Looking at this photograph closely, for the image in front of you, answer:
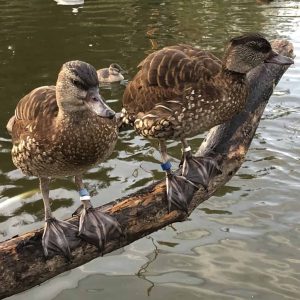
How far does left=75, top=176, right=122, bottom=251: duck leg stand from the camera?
3.79 meters

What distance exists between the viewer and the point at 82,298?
5.02m

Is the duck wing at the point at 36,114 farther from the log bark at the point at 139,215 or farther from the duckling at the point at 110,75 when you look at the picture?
the duckling at the point at 110,75

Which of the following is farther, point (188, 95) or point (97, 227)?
point (188, 95)

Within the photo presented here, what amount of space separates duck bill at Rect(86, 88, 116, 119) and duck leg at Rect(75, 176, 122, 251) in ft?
2.70

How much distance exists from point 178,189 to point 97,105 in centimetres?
111

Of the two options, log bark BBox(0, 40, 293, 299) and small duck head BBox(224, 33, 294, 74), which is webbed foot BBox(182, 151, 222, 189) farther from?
small duck head BBox(224, 33, 294, 74)

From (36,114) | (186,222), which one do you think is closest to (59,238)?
(36,114)

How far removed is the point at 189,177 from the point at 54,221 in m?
1.13

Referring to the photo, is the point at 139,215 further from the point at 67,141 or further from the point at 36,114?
the point at 36,114

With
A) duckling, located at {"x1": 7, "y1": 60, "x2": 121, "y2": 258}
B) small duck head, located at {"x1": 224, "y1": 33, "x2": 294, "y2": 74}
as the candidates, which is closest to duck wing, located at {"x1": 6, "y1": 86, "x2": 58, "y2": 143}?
duckling, located at {"x1": 7, "y1": 60, "x2": 121, "y2": 258}

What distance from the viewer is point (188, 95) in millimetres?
4250

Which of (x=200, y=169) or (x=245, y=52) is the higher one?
(x=245, y=52)

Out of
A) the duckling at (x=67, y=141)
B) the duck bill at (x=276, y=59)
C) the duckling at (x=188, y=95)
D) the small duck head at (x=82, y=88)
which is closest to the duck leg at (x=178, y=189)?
the duckling at (x=188, y=95)

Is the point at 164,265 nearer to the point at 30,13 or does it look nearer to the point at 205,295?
the point at 205,295
